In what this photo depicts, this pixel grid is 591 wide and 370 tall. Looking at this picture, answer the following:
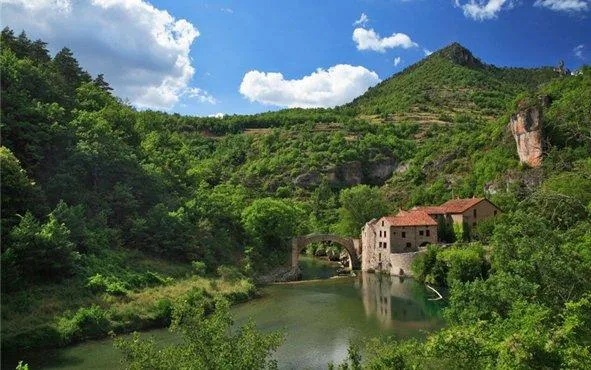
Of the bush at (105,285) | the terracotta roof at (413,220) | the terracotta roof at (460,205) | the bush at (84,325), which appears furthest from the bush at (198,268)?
the terracotta roof at (460,205)

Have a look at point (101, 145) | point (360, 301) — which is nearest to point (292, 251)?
point (360, 301)

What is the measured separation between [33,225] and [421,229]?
4645 centimetres

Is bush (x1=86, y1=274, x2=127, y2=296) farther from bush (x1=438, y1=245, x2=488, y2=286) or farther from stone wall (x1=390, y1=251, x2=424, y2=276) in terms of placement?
stone wall (x1=390, y1=251, x2=424, y2=276)

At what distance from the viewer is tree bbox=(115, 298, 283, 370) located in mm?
14180

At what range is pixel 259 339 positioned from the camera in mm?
15211

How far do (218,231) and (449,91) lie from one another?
13238 centimetres

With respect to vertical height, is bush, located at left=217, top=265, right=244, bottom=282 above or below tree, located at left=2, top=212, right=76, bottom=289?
below

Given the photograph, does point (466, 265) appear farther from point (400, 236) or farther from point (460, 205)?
point (460, 205)

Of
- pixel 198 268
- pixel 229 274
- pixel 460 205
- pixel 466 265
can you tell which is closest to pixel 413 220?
pixel 460 205

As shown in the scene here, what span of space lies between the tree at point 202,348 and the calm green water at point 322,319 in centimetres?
531

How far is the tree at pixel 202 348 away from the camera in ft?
46.5

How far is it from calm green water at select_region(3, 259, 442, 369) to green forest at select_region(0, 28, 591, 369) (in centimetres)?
206

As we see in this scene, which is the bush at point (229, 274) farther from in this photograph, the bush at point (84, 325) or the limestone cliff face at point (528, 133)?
the limestone cliff face at point (528, 133)

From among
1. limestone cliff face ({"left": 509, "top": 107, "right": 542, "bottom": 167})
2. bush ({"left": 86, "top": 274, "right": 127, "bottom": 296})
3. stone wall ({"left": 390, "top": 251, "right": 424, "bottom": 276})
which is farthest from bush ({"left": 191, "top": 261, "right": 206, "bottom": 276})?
limestone cliff face ({"left": 509, "top": 107, "right": 542, "bottom": 167})
